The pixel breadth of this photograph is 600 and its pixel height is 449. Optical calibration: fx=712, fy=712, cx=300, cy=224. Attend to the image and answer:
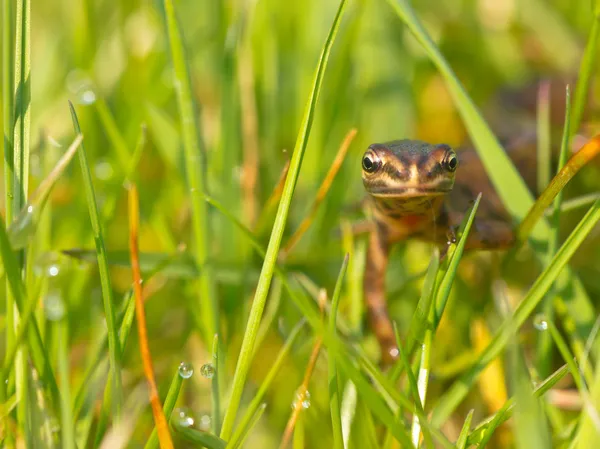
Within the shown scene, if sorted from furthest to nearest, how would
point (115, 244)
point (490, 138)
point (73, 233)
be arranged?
1. point (115, 244)
2. point (73, 233)
3. point (490, 138)

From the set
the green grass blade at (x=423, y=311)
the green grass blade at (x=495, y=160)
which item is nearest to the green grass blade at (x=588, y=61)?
the green grass blade at (x=495, y=160)

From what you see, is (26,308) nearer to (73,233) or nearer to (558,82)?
(73,233)

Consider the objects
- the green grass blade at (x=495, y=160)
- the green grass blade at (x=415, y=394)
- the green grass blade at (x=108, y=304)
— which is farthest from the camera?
the green grass blade at (x=495, y=160)

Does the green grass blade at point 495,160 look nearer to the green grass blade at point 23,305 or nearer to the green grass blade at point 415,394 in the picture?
the green grass blade at point 415,394

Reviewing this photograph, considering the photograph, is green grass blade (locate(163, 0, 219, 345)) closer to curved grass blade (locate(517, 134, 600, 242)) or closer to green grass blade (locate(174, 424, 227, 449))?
green grass blade (locate(174, 424, 227, 449))

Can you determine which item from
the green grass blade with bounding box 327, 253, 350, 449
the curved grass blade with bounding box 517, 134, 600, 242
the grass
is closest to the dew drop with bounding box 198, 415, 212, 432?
the grass

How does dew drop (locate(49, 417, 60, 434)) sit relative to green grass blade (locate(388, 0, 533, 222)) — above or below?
below

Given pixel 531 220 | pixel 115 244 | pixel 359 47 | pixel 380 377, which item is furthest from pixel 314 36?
pixel 380 377
